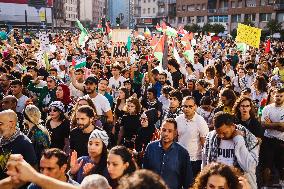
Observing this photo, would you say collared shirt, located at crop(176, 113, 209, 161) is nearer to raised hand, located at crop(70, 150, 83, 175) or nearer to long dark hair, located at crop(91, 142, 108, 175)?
long dark hair, located at crop(91, 142, 108, 175)

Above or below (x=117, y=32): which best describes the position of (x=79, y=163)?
below

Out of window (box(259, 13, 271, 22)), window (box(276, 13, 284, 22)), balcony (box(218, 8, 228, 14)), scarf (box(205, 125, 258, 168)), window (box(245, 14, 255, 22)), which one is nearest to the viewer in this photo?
scarf (box(205, 125, 258, 168))

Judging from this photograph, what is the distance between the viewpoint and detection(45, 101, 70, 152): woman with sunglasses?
19.2 feet

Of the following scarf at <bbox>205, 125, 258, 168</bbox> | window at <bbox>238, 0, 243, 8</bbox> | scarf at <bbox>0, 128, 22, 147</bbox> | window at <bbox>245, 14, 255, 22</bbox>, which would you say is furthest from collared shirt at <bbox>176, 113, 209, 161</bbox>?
window at <bbox>238, 0, 243, 8</bbox>

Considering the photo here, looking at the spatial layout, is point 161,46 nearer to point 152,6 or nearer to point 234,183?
point 234,183

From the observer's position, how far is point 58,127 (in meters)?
5.91

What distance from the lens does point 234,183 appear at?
3.53 m

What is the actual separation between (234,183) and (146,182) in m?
1.52

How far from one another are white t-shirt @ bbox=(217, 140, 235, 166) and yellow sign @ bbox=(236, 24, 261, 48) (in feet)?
32.0

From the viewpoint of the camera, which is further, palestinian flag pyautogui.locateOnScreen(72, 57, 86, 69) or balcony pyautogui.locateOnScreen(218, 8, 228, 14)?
balcony pyautogui.locateOnScreen(218, 8, 228, 14)

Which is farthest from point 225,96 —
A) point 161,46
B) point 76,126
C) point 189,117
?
point 161,46

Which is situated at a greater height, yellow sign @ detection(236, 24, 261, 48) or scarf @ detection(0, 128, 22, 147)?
yellow sign @ detection(236, 24, 261, 48)

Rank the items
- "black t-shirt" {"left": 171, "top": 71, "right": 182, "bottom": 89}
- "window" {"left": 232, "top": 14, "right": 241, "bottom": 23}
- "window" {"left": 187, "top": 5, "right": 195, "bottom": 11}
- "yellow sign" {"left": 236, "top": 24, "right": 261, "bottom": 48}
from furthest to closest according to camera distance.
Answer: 1. "window" {"left": 187, "top": 5, "right": 195, "bottom": 11}
2. "window" {"left": 232, "top": 14, "right": 241, "bottom": 23}
3. "yellow sign" {"left": 236, "top": 24, "right": 261, "bottom": 48}
4. "black t-shirt" {"left": 171, "top": 71, "right": 182, "bottom": 89}

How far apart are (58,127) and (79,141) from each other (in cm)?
74
